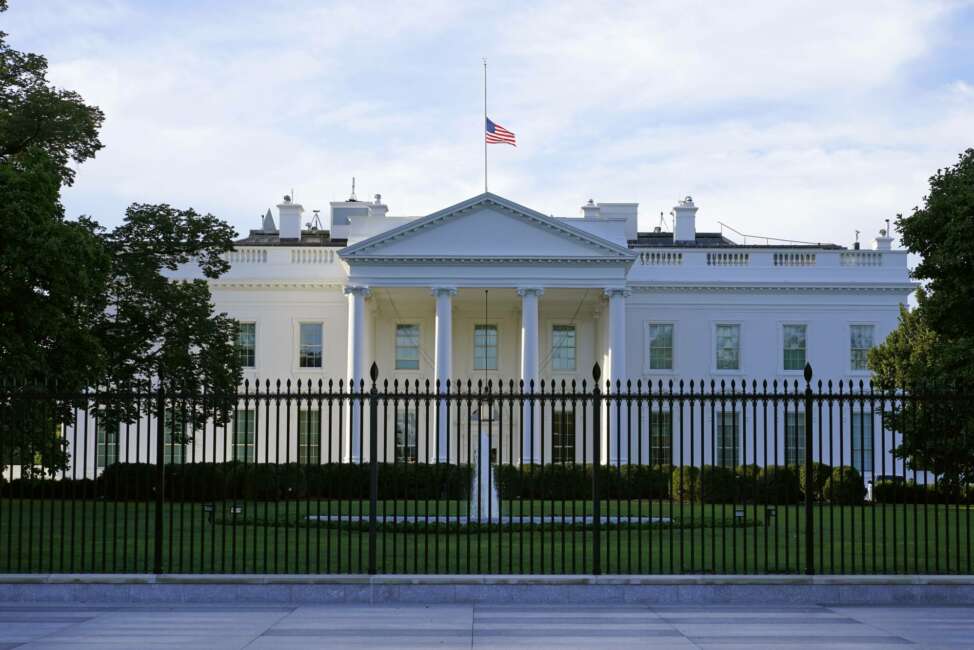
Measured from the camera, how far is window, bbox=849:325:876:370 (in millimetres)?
49469

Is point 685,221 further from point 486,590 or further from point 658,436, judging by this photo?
point 486,590

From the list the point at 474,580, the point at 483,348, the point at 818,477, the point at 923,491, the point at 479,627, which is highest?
the point at 483,348

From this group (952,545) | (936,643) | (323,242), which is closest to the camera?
(936,643)

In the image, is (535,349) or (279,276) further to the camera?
(279,276)

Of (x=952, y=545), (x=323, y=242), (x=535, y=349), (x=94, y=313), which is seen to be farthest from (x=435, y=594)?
(x=323, y=242)

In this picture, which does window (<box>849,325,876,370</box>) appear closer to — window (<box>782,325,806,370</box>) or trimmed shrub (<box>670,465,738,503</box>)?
window (<box>782,325,806,370</box>)

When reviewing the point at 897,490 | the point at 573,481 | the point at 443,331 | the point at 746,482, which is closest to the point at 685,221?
the point at 443,331

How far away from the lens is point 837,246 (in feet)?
185

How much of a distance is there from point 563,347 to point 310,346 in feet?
32.4

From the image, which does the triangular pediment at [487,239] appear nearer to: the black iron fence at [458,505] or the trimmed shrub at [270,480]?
the trimmed shrub at [270,480]

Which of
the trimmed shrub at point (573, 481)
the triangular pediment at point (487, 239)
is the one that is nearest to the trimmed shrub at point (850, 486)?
the trimmed shrub at point (573, 481)

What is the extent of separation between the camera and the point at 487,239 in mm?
45656

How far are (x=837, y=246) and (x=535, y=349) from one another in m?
18.3

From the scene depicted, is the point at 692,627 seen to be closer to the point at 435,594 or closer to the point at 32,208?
the point at 435,594
